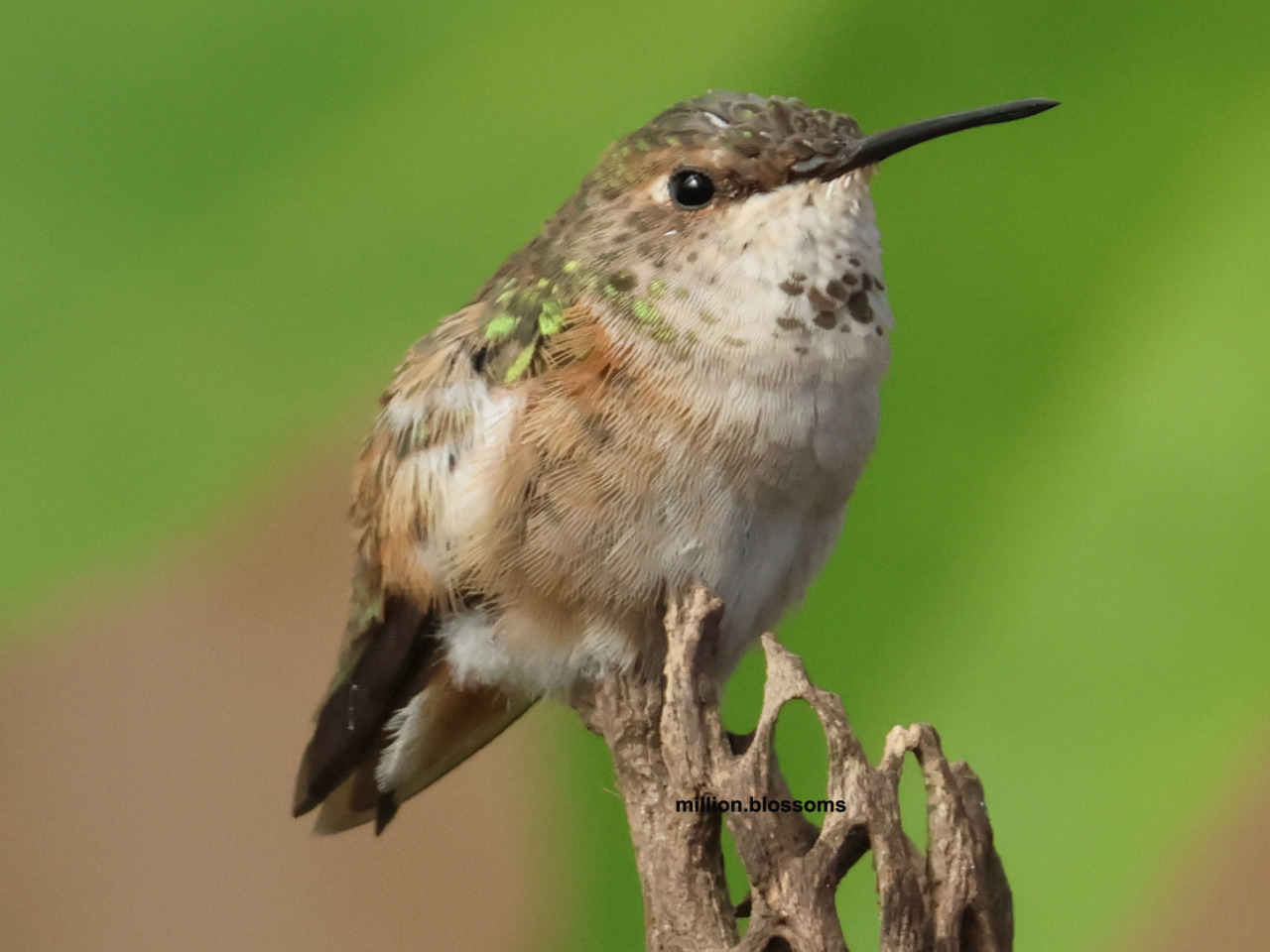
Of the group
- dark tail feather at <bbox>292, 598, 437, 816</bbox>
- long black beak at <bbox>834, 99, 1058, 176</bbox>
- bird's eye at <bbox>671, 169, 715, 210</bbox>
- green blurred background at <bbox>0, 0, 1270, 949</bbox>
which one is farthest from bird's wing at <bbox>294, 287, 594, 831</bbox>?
green blurred background at <bbox>0, 0, 1270, 949</bbox>

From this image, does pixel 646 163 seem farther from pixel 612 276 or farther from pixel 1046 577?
pixel 1046 577

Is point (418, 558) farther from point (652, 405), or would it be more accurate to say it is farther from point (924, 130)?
point (924, 130)

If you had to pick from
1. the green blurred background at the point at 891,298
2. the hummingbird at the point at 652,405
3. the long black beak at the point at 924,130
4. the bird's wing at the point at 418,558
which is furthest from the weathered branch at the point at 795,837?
the green blurred background at the point at 891,298

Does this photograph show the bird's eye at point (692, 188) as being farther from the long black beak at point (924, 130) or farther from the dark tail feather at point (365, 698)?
the dark tail feather at point (365, 698)

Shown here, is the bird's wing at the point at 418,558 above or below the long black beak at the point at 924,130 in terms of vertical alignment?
below

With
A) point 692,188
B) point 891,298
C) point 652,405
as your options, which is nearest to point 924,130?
point 692,188
